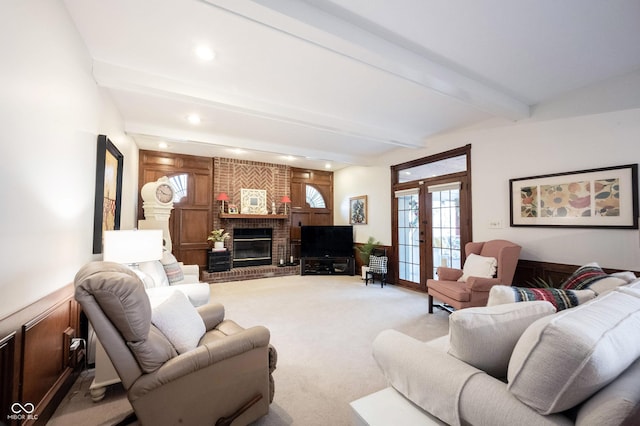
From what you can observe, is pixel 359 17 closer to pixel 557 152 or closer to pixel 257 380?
pixel 257 380

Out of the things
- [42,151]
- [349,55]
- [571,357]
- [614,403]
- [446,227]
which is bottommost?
[614,403]

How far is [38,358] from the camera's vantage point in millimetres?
1561

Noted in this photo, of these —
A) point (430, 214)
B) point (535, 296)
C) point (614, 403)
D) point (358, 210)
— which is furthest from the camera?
point (358, 210)

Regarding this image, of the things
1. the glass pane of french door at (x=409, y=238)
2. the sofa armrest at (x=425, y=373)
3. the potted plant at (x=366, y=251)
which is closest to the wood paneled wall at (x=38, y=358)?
the sofa armrest at (x=425, y=373)

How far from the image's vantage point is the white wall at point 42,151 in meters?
1.31

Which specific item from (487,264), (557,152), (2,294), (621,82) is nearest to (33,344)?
(2,294)

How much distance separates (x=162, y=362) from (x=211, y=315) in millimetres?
742

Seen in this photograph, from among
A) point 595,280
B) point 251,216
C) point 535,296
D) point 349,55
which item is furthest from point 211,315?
point 251,216

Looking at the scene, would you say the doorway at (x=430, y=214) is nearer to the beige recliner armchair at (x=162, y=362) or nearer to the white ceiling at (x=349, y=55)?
the white ceiling at (x=349, y=55)

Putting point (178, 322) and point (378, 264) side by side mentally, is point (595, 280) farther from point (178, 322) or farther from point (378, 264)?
point (378, 264)

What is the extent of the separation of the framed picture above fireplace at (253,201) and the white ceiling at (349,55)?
2508mm

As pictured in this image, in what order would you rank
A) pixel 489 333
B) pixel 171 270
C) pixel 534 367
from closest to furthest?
pixel 534 367 < pixel 489 333 < pixel 171 270

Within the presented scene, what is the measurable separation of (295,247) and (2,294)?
569 cm

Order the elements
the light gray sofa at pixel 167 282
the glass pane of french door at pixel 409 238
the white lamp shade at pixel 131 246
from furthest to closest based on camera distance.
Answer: the glass pane of french door at pixel 409 238 < the light gray sofa at pixel 167 282 < the white lamp shade at pixel 131 246
